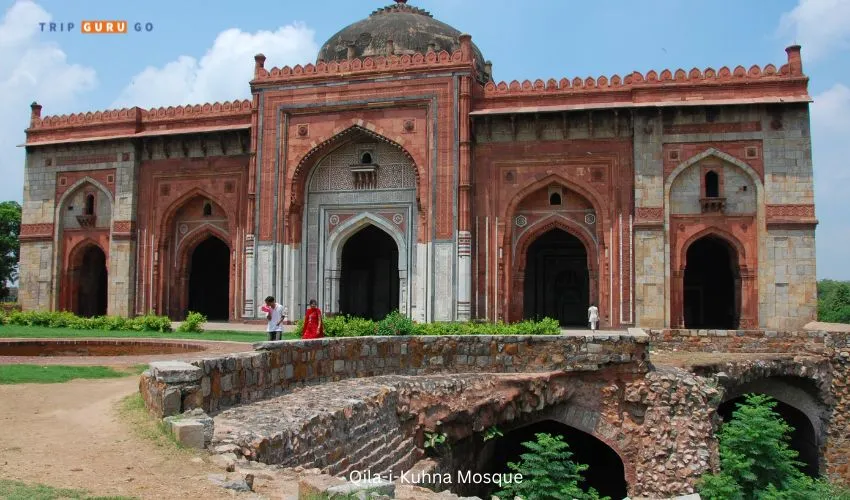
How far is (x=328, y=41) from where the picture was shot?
2283cm

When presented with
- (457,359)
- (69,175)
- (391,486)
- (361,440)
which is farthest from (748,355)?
Answer: (69,175)

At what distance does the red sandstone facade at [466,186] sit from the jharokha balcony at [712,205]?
1.3 inches

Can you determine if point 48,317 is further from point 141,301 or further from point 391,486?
point 391,486

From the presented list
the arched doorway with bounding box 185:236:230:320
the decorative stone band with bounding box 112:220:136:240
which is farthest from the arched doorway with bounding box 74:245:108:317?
the arched doorway with bounding box 185:236:230:320

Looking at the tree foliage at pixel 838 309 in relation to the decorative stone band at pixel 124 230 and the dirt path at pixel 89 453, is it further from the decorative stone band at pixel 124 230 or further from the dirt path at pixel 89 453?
the dirt path at pixel 89 453

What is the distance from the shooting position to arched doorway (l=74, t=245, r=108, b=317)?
70.9 feet

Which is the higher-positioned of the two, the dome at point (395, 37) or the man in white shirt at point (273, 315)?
the dome at point (395, 37)

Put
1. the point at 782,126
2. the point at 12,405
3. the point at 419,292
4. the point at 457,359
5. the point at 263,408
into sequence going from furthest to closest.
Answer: the point at 419,292 < the point at 782,126 < the point at 457,359 < the point at 263,408 < the point at 12,405

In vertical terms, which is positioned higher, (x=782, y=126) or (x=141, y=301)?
(x=782, y=126)

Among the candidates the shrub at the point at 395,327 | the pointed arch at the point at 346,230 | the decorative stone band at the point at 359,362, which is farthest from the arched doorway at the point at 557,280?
the decorative stone band at the point at 359,362

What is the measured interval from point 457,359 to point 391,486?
20.2 ft

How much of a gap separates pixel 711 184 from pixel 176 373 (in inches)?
577

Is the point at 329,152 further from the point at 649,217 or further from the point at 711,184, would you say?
the point at 711,184

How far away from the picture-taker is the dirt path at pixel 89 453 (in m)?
3.88
